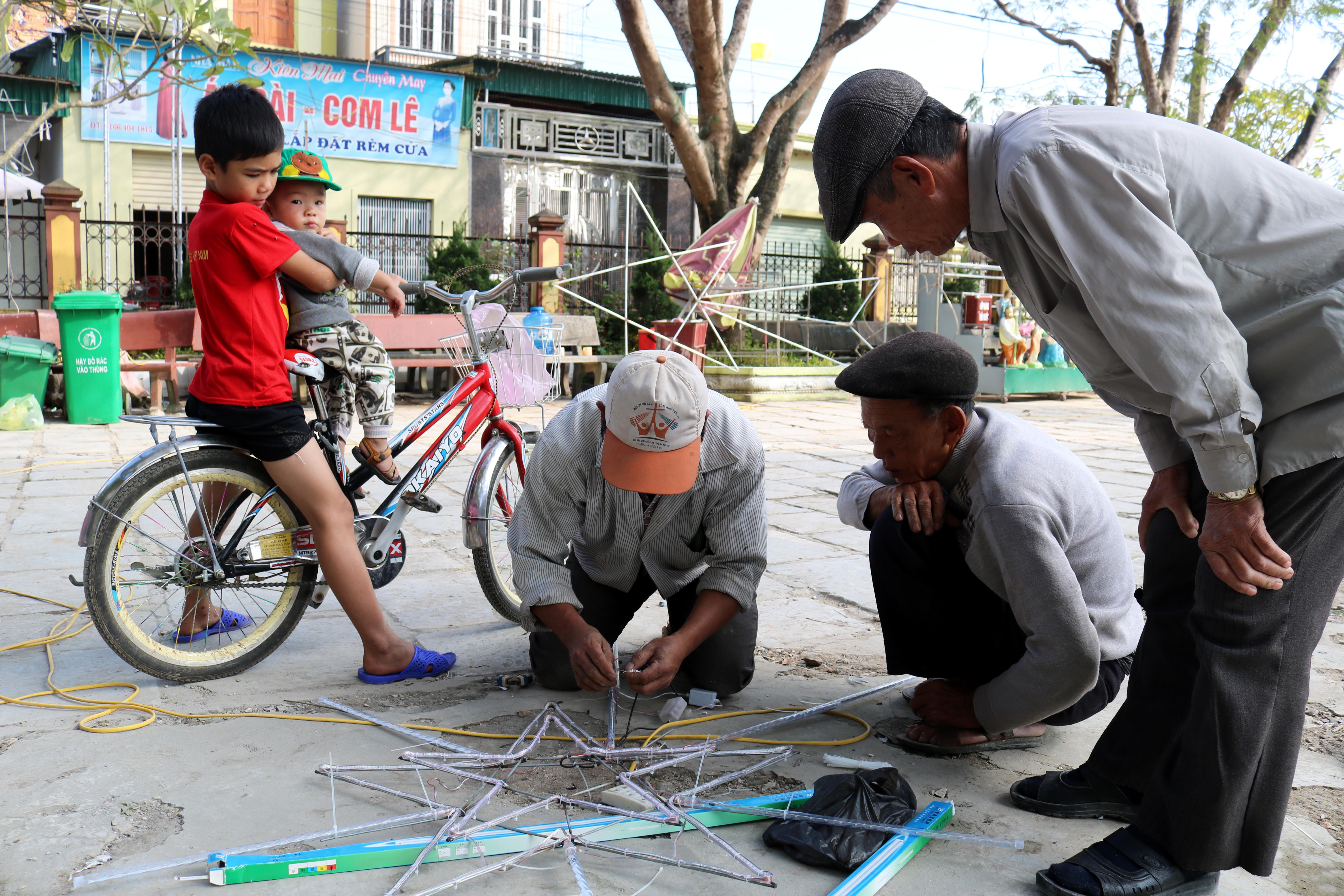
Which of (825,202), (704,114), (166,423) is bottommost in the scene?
(166,423)

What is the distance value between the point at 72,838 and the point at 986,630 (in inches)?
79.7

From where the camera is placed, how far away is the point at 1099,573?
97.7 inches

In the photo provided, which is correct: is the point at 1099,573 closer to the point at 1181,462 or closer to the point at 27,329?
the point at 1181,462

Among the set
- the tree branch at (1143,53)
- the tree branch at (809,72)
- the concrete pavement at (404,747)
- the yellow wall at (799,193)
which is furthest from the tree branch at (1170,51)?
the concrete pavement at (404,747)

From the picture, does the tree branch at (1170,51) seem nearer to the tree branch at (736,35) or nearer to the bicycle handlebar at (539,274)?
the tree branch at (736,35)

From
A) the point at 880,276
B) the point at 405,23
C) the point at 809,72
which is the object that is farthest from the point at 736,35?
the point at 405,23

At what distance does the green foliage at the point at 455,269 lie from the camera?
45.0 feet

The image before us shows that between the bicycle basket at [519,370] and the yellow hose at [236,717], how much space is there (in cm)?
126

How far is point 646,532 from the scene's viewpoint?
2848mm

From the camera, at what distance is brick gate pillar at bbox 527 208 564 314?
13.5 metres

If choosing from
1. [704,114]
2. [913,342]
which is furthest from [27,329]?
[913,342]

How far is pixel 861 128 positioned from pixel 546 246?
12061 millimetres

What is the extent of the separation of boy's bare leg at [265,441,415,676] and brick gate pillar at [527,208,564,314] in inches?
413

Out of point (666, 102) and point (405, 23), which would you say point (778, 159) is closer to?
point (666, 102)
